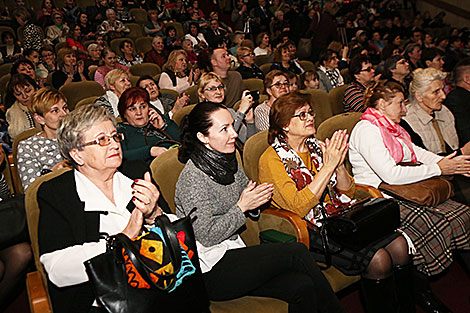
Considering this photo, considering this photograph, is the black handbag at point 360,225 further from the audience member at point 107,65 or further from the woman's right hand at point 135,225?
the audience member at point 107,65

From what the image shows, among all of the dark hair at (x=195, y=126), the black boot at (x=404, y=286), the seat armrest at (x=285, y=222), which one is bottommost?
the black boot at (x=404, y=286)

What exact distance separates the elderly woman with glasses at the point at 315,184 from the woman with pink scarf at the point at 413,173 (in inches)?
7.9

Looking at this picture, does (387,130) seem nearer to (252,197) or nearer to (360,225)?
(360,225)

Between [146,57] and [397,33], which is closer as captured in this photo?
[146,57]

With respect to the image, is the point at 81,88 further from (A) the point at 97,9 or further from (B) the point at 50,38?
(A) the point at 97,9

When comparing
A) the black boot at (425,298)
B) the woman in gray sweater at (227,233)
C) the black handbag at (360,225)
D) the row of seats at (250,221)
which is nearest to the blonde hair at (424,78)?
the row of seats at (250,221)

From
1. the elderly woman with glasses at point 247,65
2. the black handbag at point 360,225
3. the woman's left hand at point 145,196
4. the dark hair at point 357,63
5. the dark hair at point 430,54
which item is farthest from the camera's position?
the dark hair at point 430,54

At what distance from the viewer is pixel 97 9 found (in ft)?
25.5

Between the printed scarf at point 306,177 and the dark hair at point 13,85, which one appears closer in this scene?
the printed scarf at point 306,177

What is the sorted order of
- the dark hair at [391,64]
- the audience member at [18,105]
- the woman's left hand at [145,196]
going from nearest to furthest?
the woman's left hand at [145,196]
the audience member at [18,105]
the dark hair at [391,64]

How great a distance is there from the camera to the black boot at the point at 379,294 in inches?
75.1

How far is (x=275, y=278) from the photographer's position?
1.74 m

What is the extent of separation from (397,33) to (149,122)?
8337 millimetres

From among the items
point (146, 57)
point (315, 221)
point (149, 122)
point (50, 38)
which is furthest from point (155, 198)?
point (50, 38)
